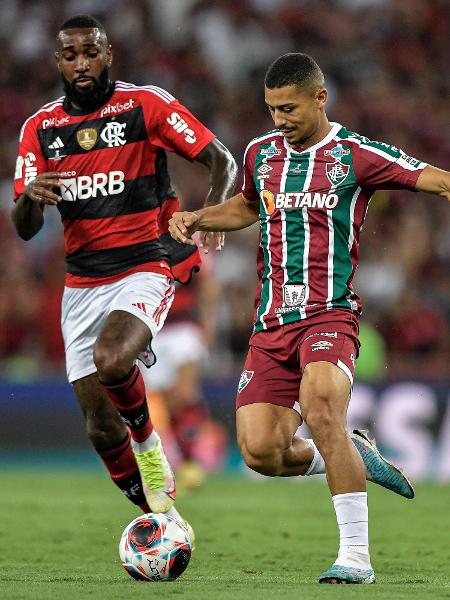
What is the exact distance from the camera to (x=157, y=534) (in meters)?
6.09

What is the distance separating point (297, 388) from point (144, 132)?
1850 mm

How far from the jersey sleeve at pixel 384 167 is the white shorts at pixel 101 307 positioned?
1520 millimetres

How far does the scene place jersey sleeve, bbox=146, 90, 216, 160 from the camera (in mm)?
7148

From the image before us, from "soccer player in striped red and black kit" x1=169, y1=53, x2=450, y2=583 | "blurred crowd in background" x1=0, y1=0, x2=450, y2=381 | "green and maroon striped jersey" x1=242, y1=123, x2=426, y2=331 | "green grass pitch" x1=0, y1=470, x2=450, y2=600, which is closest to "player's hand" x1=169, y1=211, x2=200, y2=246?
"soccer player in striped red and black kit" x1=169, y1=53, x2=450, y2=583

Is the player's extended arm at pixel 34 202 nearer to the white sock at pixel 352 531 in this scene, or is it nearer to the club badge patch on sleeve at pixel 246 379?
the club badge patch on sleeve at pixel 246 379

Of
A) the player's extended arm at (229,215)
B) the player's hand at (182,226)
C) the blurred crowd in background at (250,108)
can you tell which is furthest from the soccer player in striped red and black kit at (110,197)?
the blurred crowd in background at (250,108)

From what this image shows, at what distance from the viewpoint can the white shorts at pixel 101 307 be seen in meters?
7.02

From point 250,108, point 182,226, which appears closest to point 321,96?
point 182,226

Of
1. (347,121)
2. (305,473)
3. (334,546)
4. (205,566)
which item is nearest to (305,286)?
(305,473)

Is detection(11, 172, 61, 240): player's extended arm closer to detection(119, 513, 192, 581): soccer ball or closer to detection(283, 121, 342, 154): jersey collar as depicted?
detection(283, 121, 342, 154): jersey collar

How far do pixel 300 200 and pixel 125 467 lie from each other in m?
2.02

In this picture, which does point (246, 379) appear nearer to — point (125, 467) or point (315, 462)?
point (315, 462)

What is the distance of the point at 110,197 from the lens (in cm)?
718

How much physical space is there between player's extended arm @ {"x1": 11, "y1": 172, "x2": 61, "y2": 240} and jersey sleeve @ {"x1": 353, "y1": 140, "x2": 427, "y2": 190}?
162 centimetres
